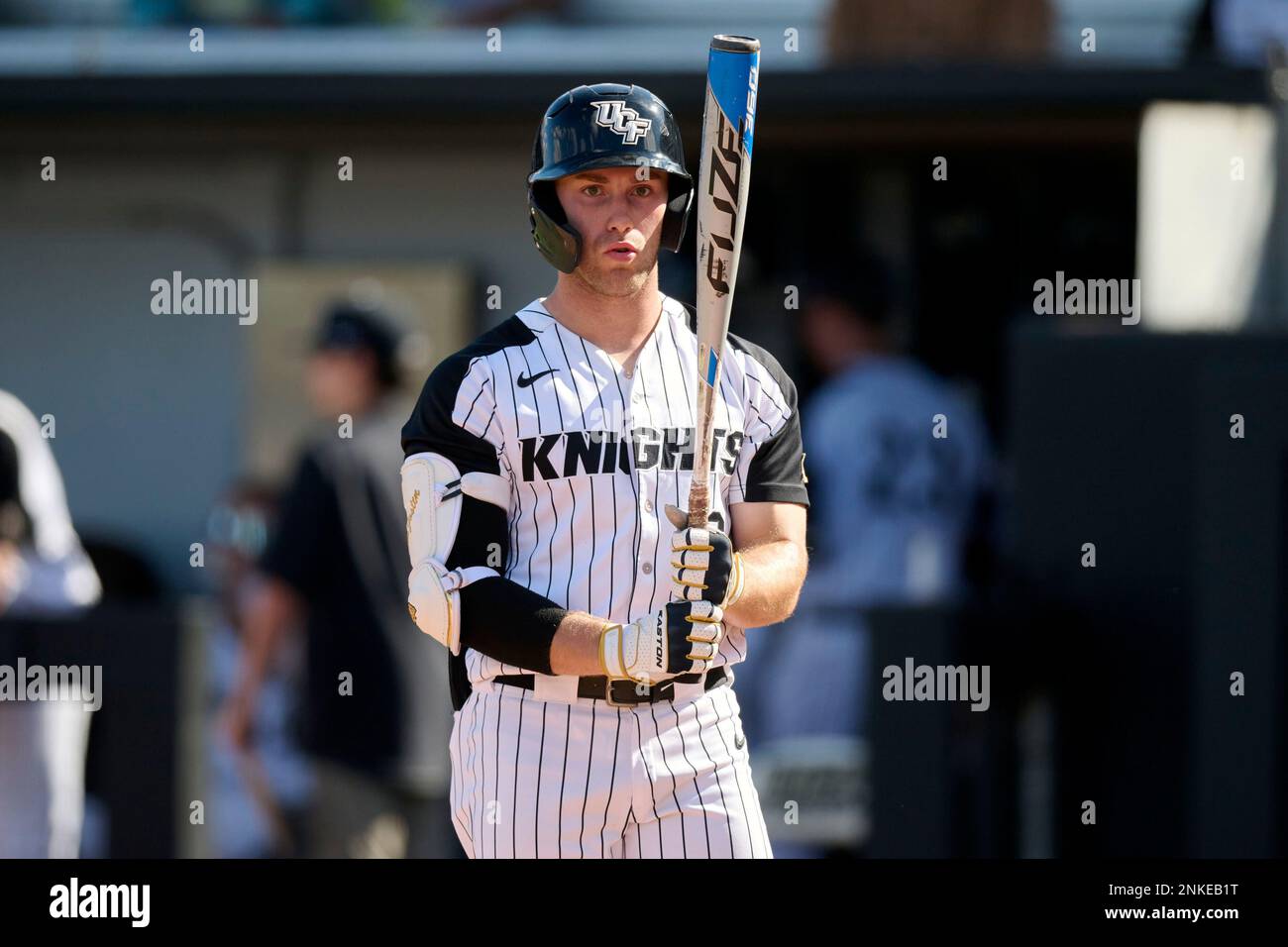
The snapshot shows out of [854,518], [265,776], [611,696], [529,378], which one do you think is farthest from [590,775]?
[265,776]

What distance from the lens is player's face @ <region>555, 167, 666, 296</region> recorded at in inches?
99.7

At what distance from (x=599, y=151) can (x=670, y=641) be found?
59 cm

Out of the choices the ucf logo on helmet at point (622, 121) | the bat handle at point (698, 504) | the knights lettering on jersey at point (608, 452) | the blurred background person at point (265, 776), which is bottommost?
the blurred background person at point (265, 776)

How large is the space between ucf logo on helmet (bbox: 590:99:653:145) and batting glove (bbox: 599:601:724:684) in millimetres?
556

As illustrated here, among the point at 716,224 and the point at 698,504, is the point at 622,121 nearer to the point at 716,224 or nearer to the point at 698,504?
the point at 716,224

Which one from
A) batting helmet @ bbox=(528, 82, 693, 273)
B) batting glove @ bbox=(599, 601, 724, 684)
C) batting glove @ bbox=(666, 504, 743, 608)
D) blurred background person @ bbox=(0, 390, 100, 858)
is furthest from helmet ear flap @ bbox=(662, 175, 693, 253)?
blurred background person @ bbox=(0, 390, 100, 858)

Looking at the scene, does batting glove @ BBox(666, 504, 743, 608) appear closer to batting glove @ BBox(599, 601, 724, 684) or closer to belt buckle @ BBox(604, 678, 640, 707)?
batting glove @ BBox(599, 601, 724, 684)

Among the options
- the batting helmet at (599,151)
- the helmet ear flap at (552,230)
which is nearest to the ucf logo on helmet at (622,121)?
the batting helmet at (599,151)

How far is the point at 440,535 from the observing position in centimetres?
256

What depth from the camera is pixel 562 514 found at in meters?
2.57

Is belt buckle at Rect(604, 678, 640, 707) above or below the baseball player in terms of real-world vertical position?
below

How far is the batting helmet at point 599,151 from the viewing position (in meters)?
2.53

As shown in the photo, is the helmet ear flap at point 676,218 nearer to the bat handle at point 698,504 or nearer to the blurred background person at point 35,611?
the bat handle at point 698,504

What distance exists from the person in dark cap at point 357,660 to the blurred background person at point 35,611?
0.61 meters
